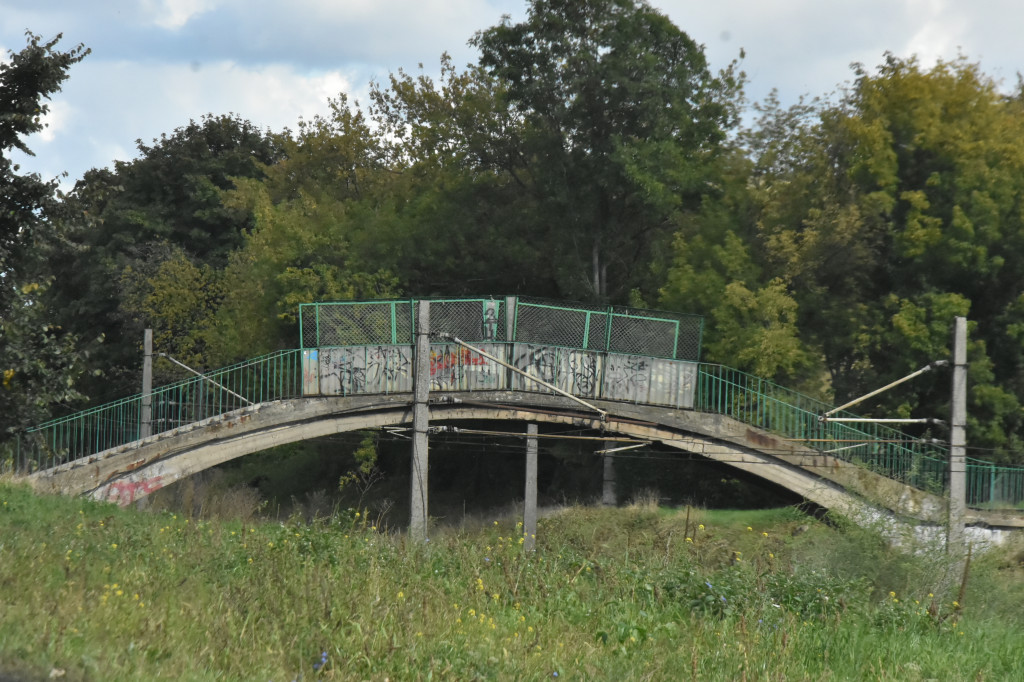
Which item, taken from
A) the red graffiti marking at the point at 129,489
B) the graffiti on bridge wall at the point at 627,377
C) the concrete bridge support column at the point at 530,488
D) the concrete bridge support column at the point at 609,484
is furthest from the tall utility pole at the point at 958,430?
the red graffiti marking at the point at 129,489

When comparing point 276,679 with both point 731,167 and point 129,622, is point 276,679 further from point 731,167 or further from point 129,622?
point 731,167

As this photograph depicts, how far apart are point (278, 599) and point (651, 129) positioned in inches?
924

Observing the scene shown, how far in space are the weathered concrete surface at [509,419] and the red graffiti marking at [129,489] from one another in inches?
0.8

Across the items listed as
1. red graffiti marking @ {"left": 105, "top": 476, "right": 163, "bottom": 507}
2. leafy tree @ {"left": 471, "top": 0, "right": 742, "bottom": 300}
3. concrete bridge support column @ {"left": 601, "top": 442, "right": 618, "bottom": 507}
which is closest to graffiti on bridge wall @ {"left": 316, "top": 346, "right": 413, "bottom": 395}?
red graffiti marking @ {"left": 105, "top": 476, "right": 163, "bottom": 507}

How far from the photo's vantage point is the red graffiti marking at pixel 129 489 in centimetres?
2209

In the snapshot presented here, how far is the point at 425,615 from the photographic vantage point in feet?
24.5

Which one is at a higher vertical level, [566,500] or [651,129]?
[651,129]

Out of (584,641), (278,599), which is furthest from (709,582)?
(278,599)

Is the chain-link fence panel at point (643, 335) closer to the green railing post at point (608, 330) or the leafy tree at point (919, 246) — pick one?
the green railing post at point (608, 330)

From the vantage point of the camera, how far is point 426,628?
7328 mm

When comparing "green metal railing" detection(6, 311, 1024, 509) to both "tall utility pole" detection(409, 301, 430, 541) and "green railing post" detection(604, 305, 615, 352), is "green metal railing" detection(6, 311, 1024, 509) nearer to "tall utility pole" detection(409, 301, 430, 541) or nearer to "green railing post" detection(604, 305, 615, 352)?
"green railing post" detection(604, 305, 615, 352)

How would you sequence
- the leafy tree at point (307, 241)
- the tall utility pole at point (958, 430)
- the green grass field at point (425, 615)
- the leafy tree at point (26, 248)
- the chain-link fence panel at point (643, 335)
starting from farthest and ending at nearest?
the leafy tree at point (307, 241) < the chain-link fence panel at point (643, 335) < the tall utility pole at point (958, 430) < the leafy tree at point (26, 248) < the green grass field at point (425, 615)

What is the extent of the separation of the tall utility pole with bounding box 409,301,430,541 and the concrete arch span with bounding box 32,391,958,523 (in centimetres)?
297

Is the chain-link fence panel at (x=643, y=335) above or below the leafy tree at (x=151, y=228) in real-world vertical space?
below
